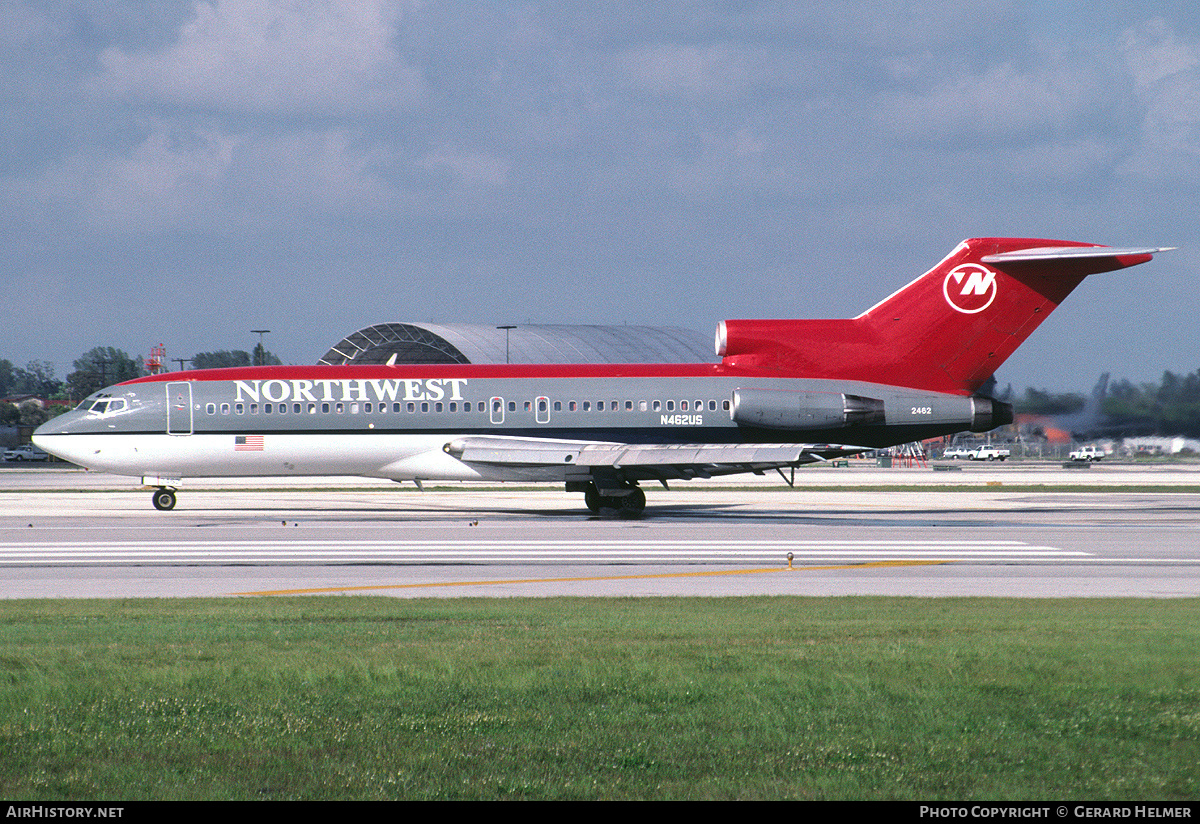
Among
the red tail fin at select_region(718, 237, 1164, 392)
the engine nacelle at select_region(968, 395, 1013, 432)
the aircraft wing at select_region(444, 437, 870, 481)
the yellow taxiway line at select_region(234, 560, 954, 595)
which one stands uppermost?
the red tail fin at select_region(718, 237, 1164, 392)

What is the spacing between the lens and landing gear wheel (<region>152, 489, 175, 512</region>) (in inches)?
1252

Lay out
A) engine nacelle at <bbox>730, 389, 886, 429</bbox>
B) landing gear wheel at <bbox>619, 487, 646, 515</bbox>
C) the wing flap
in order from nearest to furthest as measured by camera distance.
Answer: the wing flap < landing gear wheel at <bbox>619, 487, 646, 515</bbox> < engine nacelle at <bbox>730, 389, 886, 429</bbox>

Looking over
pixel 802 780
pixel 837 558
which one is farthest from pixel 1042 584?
pixel 802 780

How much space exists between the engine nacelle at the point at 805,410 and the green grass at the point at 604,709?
58.4 ft

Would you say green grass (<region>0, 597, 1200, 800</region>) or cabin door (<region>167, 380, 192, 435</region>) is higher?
cabin door (<region>167, 380, 192, 435</region>)

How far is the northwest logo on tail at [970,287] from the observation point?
95.7ft

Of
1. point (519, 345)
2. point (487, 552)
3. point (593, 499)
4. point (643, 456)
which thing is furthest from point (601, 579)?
point (519, 345)

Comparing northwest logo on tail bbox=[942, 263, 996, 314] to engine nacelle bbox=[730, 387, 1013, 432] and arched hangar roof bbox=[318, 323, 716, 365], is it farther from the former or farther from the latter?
arched hangar roof bbox=[318, 323, 716, 365]

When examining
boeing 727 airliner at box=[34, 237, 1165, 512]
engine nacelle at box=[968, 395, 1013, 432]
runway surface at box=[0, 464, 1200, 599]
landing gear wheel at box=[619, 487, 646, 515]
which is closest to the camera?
runway surface at box=[0, 464, 1200, 599]

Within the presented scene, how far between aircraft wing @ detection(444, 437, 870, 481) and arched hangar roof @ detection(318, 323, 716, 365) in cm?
5717

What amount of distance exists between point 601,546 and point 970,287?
14.2 m

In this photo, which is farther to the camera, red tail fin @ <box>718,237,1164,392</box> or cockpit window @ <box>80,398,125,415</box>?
cockpit window @ <box>80,398,125,415</box>

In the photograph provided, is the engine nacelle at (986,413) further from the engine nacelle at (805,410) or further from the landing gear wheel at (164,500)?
the landing gear wheel at (164,500)

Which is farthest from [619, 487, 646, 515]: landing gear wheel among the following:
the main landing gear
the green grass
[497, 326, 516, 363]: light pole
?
[497, 326, 516, 363]: light pole
